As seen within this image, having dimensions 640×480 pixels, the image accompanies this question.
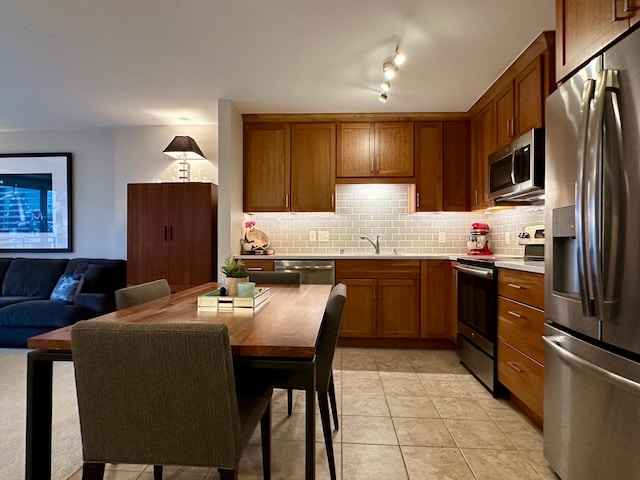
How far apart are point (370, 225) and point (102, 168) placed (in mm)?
3430

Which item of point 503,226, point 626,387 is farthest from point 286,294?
point 503,226

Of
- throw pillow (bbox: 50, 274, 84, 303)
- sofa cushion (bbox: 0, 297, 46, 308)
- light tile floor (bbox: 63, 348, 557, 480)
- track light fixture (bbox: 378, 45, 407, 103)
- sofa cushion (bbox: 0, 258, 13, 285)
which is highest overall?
track light fixture (bbox: 378, 45, 407, 103)

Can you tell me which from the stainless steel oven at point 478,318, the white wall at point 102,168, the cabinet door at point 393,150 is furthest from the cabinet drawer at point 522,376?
the white wall at point 102,168

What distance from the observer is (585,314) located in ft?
4.60

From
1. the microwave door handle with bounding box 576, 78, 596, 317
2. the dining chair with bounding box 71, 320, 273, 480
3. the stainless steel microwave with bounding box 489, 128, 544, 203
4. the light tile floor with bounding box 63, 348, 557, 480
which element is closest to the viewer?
the dining chair with bounding box 71, 320, 273, 480

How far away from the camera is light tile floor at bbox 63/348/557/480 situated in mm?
1737

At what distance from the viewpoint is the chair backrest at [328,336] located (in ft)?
5.41

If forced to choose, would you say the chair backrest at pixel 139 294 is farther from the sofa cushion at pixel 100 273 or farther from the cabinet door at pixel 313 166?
the sofa cushion at pixel 100 273

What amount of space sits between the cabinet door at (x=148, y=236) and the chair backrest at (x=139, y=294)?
172 cm

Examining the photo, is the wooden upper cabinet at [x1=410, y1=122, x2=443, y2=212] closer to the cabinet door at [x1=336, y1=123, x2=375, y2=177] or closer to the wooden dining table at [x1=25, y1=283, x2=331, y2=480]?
the cabinet door at [x1=336, y1=123, x2=375, y2=177]

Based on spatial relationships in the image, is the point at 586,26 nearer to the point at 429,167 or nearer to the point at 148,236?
the point at 429,167

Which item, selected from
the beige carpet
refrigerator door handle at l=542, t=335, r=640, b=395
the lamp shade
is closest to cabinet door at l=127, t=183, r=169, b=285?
the lamp shade

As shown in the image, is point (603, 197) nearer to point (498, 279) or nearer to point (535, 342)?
point (535, 342)

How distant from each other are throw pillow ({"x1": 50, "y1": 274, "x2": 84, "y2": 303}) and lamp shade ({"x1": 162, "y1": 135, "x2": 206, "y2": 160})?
1.64 metres
